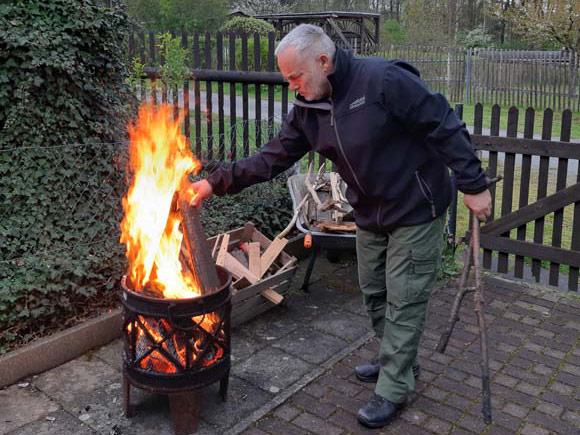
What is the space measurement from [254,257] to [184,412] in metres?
1.79

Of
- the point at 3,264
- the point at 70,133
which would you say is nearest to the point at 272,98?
the point at 70,133

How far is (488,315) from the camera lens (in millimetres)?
4965

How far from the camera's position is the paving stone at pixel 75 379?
12.5 ft

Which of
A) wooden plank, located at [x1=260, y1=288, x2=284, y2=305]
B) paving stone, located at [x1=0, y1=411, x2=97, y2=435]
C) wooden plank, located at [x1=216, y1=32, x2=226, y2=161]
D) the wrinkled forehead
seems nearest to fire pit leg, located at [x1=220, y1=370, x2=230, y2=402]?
paving stone, located at [x1=0, y1=411, x2=97, y2=435]

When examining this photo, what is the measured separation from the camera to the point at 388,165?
3223 millimetres

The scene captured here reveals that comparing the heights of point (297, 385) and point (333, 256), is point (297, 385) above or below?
below

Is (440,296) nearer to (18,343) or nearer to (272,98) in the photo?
(272,98)

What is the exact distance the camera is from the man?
3.12 meters

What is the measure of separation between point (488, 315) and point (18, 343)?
11.5 feet

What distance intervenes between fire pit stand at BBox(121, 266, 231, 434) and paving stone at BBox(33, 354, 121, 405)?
1.62 feet

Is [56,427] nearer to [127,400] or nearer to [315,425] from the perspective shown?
[127,400]

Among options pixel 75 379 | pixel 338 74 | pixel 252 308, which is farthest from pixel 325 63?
pixel 75 379

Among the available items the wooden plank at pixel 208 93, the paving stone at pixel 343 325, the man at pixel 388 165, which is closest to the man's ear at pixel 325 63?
the man at pixel 388 165

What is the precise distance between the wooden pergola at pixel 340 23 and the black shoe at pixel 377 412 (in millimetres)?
24115
